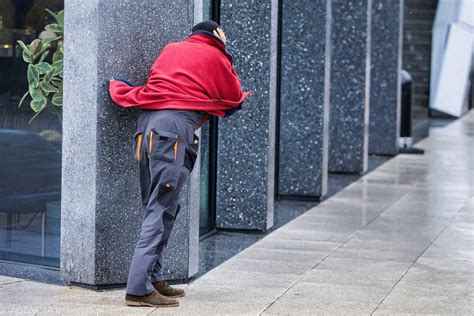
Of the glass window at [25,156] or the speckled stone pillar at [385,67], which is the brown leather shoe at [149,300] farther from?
the speckled stone pillar at [385,67]

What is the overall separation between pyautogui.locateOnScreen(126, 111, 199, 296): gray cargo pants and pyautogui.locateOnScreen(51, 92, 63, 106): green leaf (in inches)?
40.7

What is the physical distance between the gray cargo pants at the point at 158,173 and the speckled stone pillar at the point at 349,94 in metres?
8.10

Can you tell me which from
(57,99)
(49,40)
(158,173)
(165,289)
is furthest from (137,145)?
(49,40)

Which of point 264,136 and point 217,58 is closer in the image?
point 217,58

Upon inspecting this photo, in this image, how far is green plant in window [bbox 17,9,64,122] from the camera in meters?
7.79

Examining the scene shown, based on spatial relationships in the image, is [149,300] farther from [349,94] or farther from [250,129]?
[349,94]

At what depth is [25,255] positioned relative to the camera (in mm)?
8078

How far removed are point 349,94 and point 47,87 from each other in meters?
7.58

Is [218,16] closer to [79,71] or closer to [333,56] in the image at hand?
[79,71]

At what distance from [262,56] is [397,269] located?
2.43m

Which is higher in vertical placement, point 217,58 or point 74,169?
point 217,58

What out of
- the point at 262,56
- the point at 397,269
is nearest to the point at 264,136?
the point at 262,56

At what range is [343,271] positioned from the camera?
26.9 ft

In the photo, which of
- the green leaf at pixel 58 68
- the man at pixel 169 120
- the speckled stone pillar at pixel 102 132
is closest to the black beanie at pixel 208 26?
the man at pixel 169 120
